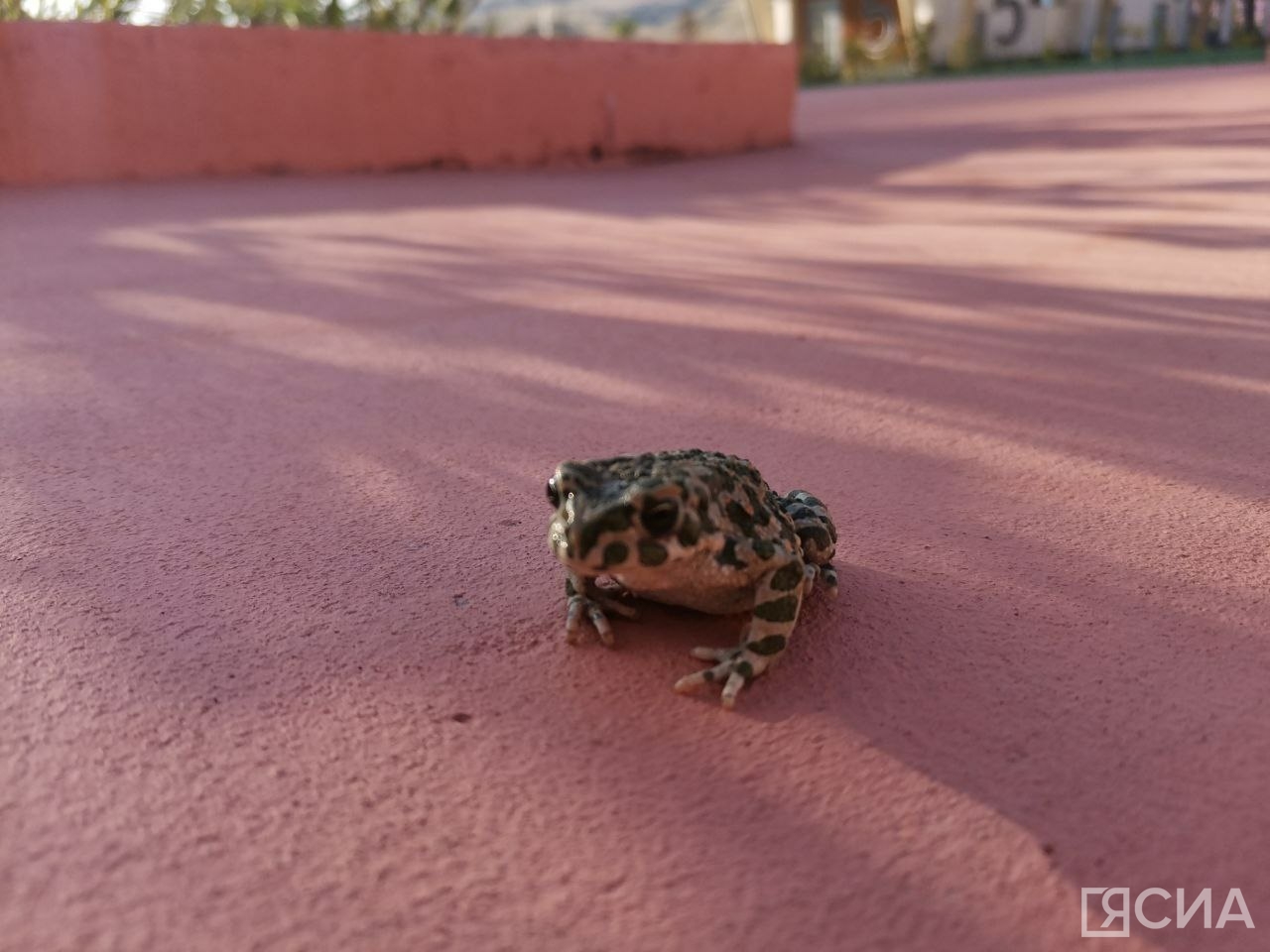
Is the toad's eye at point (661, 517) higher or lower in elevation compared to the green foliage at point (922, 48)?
lower

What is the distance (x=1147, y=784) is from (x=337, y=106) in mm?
10504

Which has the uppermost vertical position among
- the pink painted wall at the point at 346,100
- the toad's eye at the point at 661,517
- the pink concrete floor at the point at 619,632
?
the pink painted wall at the point at 346,100

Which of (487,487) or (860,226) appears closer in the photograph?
(487,487)

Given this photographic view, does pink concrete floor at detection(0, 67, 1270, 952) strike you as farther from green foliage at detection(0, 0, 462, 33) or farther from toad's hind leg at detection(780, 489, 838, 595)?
green foliage at detection(0, 0, 462, 33)

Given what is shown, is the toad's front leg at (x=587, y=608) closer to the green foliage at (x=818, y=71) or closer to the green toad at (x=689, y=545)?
the green toad at (x=689, y=545)

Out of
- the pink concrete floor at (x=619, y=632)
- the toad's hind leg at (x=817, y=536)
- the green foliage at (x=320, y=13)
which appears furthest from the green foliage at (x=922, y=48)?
the toad's hind leg at (x=817, y=536)

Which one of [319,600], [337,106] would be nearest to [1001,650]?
[319,600]

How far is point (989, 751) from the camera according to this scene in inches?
67.3

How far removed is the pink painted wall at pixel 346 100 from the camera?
914 centimetres

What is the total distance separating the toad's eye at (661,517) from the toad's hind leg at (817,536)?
0.47 m

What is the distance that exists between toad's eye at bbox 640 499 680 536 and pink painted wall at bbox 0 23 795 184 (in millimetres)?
9490

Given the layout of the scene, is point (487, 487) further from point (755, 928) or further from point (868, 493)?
point (755, 928)

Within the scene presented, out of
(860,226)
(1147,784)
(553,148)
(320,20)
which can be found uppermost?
(320,20)

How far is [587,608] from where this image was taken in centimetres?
210
